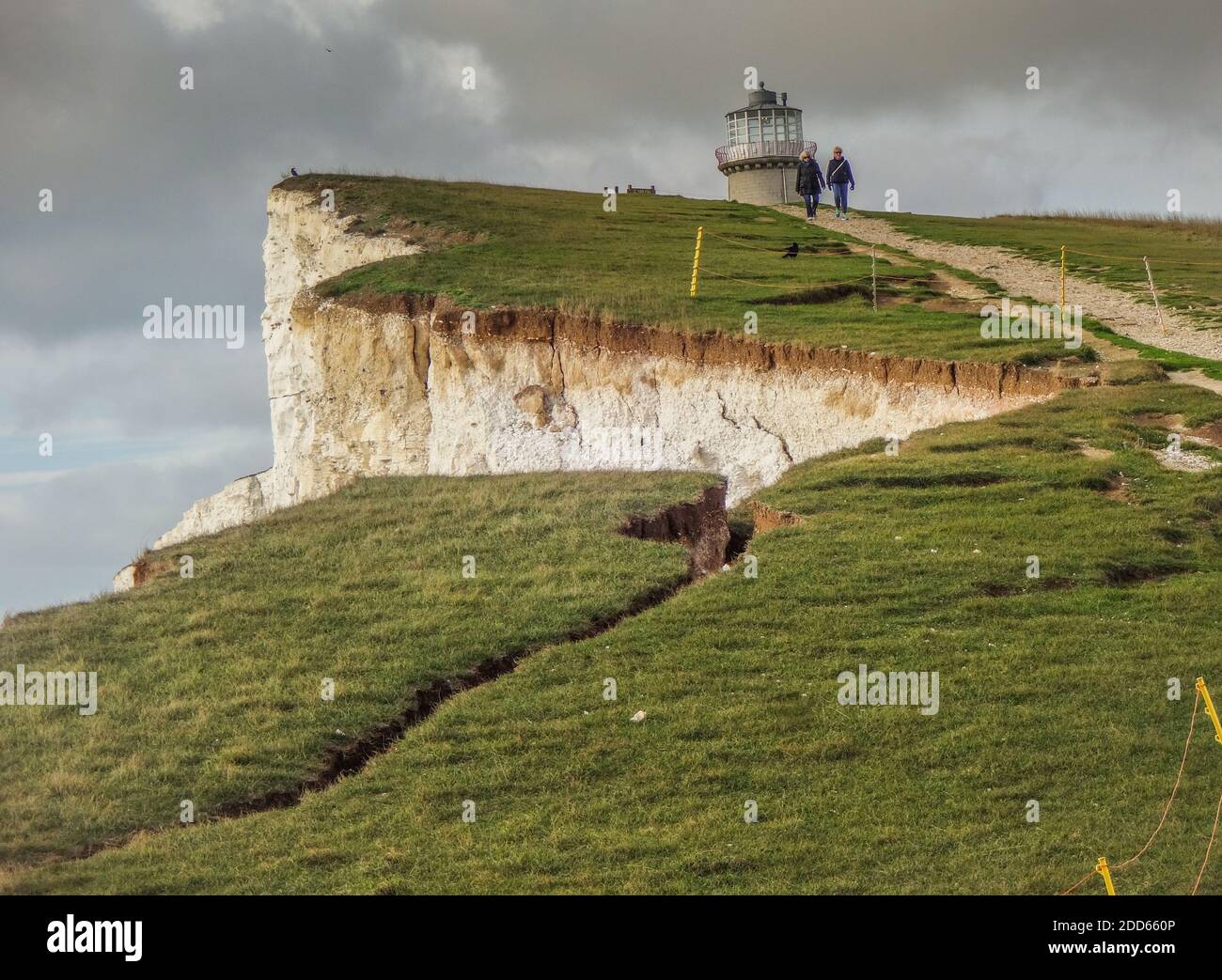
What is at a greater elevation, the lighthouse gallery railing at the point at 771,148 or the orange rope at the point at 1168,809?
the lighthouse gallery railing at the point at 771,148

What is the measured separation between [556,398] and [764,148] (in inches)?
1156

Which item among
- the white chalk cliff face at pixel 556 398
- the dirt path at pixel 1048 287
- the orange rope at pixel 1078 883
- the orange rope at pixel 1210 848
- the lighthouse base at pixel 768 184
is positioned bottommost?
the orange rope at pixel 1078 883

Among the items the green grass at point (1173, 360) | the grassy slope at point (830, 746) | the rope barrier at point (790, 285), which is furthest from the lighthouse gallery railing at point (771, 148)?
the grassy slope at point (830, 746)

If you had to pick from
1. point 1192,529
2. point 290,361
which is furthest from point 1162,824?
point 290,361

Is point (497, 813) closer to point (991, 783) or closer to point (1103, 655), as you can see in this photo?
point (991, 783)

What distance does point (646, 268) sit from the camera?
34438 millimetres

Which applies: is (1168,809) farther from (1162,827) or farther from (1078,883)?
(1078,883)

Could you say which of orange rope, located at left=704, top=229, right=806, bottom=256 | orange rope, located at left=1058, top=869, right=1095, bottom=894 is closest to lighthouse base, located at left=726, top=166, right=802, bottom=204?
orange rope, located at left=704, top=229, right=806, bottom=256

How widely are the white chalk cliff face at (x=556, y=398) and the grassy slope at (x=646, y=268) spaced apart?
1.94 ft

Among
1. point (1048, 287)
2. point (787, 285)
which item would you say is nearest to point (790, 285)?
point (787, 285)

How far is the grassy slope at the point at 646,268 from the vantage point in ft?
88.0

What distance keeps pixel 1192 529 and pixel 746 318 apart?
491 inches

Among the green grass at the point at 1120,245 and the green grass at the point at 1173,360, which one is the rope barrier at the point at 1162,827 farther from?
the green grass at the point at 1120,245
